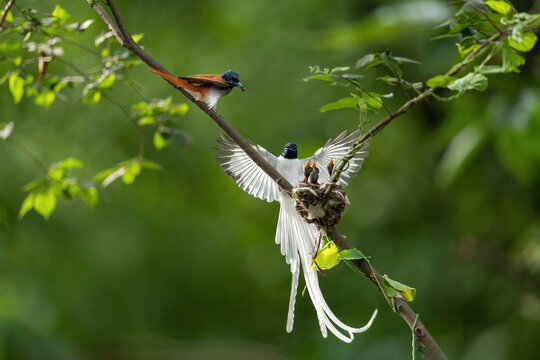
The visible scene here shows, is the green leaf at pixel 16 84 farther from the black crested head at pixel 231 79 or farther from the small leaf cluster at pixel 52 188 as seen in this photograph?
the black crested head at pixel 231 79

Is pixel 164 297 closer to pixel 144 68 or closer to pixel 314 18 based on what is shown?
pixel 144 68

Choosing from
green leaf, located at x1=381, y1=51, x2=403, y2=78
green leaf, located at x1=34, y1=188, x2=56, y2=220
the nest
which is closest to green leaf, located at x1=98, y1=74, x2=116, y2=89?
green leaf, located at x1=34, y1=188, x2=56, y2=220

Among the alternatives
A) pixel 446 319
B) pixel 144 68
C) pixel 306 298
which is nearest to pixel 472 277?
pixel 446 319

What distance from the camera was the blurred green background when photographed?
5.84 metres

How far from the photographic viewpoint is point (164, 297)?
321 inches

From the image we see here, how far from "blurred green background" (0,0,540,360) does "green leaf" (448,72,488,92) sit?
9.93 ft

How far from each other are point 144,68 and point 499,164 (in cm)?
423

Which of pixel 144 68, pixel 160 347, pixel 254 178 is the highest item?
pixel 144 68

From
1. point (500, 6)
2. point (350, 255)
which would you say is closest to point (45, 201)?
point (350, 255)

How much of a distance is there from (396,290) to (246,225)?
6223 millimetres

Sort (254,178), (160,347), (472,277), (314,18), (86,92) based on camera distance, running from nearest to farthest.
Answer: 1. (254,178)
2. (86,92)
3. (472,277)
4. (314,18)
5. (160,347)

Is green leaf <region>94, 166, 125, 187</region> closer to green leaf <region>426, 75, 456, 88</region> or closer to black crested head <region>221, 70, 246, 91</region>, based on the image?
black crested head <region>221, 70, 246, 91</region>

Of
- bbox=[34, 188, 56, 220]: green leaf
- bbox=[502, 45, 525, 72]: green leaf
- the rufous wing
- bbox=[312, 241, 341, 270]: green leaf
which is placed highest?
the rufous wing

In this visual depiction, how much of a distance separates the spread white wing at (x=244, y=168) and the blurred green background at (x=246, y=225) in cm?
262
